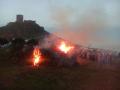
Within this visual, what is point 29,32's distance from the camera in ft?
541

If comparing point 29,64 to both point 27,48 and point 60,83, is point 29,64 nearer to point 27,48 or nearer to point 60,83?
point 27,48

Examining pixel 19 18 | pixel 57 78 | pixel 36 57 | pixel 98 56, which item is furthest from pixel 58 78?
pixel 19 18

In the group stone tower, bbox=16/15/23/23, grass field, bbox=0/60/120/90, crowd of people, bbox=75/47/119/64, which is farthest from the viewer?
stone tower, bbox=16/15/23/23

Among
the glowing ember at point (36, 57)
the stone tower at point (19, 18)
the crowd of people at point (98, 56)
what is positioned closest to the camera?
the glowing ember at point (36, 57)

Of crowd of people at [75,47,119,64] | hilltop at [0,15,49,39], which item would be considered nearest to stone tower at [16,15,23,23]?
hilltop at [0,15,49,39]

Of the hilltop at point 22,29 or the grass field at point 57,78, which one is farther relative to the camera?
the hilltop at point 22,29

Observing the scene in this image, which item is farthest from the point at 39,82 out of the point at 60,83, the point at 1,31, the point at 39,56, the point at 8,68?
the point at 1,31

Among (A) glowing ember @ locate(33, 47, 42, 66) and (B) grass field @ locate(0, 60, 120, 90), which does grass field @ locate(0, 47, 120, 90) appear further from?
(A) glowing ember @ locate(33, 47, 42, 66)

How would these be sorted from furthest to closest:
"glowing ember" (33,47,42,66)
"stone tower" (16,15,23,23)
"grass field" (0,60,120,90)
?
"stone tower" (16,15,23,23)
"glowing ember" (33,47,42,66)
"grass field" (0,60,120,90)

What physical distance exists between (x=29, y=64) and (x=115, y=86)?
21316 mm

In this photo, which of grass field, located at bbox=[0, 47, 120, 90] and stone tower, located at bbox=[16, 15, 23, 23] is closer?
grass field, located at bbox=[0, 47, 120, 90]

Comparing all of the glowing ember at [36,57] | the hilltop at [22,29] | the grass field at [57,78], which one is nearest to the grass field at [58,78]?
the grass field at [57,78]

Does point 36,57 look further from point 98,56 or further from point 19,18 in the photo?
point 19,18

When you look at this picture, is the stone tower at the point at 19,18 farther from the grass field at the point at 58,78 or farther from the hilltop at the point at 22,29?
the grass field at the point at 58,78
